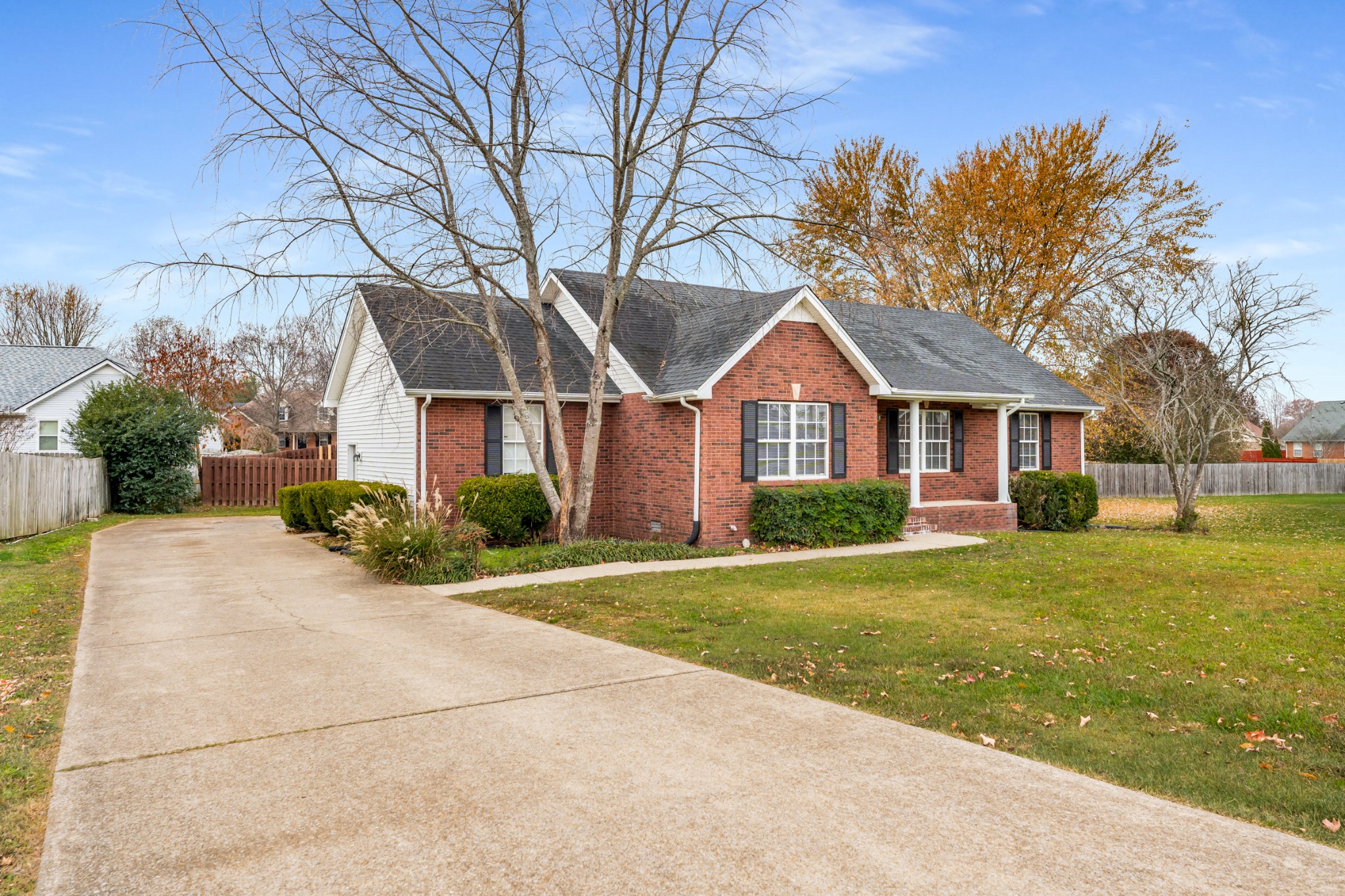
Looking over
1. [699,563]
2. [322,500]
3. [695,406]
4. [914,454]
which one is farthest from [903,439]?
[322,500]

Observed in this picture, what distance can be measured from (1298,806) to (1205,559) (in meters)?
10.5

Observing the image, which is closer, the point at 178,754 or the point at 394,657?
the point at 178,754

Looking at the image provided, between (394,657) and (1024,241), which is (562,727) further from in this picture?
(1024,241)

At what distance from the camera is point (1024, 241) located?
3366 centimetres

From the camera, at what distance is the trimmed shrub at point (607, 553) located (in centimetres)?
1316

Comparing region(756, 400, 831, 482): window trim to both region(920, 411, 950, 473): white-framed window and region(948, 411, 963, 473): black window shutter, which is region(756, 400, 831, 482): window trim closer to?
region(920, 411, 950, 473): white-framed window

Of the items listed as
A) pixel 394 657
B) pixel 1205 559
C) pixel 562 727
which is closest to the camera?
pixel 562 727

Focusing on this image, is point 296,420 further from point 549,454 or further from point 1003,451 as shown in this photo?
point 1003,451

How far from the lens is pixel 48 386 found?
1249 inches

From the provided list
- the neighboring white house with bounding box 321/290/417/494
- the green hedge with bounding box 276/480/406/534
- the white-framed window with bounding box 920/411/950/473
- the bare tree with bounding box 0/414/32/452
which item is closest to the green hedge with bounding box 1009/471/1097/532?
the white-framed window with bounding box 920/411/950/473

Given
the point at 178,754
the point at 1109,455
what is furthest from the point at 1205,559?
the point at 1109,455

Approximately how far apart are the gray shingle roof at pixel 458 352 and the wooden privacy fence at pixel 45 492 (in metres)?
7.13


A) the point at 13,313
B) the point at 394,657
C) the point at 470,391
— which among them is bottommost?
the point at 394,657

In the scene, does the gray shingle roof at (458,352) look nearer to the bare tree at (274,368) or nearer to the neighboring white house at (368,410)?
the neighboring white house at (368,410)
